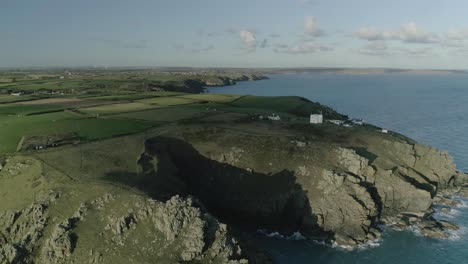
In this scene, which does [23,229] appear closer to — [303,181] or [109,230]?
[109,230]

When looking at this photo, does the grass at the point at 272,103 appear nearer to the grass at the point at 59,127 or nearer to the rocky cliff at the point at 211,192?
the rocky cliff at the point at 211,192

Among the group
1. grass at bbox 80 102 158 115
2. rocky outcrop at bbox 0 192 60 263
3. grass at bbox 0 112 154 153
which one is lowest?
rocky outcrop at bbox 0 192 60 263

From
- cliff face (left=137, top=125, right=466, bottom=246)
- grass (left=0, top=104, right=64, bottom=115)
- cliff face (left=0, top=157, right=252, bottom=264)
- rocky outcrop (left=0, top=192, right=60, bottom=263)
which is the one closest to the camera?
cliff face (left=0, top=157, right=252, bottom=264)

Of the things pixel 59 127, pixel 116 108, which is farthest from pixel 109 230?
pixel 116 108

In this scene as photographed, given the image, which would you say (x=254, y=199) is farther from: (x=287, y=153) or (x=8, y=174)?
(x=8, y=174)

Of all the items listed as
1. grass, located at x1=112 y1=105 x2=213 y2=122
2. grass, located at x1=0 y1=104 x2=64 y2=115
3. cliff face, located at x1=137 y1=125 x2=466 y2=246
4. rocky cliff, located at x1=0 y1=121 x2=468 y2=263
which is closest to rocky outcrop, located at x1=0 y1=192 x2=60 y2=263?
rocky cliff, located at x1=0 y1=121 x2=468 y2=263

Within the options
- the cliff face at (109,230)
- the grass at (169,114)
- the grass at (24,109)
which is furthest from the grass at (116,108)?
the cliff face at (109,230)

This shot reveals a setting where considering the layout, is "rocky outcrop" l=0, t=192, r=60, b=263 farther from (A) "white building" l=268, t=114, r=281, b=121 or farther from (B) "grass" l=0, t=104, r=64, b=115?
(A) "white building" l=268, t=114, r=281, b=121

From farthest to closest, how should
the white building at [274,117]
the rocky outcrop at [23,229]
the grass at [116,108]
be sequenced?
the grass at [116,108]
the white building at [274,117]
the rocky outcrop at [23,229]
